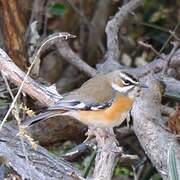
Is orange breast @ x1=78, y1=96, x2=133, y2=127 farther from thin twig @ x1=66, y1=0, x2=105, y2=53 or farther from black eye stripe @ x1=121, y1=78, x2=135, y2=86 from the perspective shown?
thin twig @ x1=66, y1=0, x2=105, y2=53

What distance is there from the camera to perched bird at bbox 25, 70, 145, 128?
14.4 ft

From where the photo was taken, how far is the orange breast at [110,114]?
4402 mm

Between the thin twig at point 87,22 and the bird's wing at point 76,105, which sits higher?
the bird's wing at point 76,105

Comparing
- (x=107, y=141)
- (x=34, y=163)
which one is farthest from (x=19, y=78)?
(x=107, y=141)

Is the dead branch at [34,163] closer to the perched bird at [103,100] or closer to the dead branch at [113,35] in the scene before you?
the perched bird at [103,100]

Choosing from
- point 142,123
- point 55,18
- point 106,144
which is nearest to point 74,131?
point 142,123

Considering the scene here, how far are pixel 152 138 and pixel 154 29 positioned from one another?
3007 millimetres

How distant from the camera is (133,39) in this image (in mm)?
7219

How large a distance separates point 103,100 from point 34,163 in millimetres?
843

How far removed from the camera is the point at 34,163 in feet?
12.6

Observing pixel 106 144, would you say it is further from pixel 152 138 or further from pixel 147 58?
pixel 147 58

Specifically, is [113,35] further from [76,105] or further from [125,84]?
[76,105]

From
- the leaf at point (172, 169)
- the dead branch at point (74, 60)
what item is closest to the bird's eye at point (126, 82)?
the dead branch at point (74, 60)

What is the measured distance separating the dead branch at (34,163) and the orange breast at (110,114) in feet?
1.72
